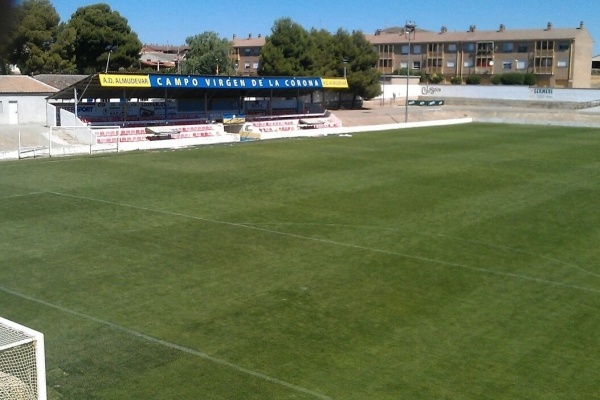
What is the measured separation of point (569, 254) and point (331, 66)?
190 ft

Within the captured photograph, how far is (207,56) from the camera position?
88938 mm

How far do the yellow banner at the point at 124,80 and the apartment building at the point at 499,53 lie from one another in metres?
55.1

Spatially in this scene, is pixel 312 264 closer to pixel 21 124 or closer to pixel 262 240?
pixel 262 240

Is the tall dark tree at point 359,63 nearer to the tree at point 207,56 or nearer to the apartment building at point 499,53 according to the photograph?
the apartment building at point 499,53

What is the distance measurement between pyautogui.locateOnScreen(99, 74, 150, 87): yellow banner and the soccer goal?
33502 mm

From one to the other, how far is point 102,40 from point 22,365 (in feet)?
211

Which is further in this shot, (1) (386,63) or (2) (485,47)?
(1) (386,63)

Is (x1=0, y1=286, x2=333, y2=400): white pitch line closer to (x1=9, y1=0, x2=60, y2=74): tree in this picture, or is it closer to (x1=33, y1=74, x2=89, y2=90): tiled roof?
(x1=33, y1=74, x2=89, y2=90): tiled roof

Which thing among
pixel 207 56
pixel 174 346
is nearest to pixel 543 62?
pixel 207 56

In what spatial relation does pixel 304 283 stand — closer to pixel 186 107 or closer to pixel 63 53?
pixel 186 107

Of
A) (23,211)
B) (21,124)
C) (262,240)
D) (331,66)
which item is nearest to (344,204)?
(262,240)

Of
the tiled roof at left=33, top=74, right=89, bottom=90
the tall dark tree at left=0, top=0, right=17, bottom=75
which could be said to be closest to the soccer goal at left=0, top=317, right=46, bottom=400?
the tall dark tree at left=0, top=0, right=17, bottom=75

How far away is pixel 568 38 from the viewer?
94.2m

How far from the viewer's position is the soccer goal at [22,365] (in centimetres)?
682
